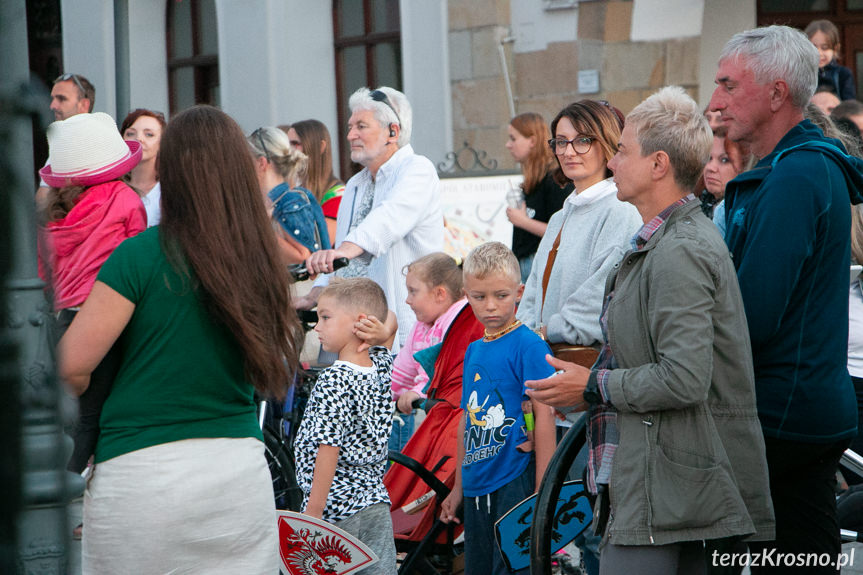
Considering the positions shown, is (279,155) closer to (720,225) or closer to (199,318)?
(720,225)

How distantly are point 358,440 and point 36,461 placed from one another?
277cm

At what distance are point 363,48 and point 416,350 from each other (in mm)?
8509

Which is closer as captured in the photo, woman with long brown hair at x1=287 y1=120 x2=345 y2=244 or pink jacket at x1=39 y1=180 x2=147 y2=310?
pink jacket at x1=39 y1=180 x2=147 y2=310

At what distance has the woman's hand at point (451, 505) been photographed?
4.04 meters

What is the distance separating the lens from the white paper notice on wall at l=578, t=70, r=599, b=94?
32.2ft

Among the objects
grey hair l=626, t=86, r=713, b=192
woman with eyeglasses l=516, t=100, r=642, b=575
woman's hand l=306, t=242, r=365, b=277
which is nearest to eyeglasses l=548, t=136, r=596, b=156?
woman with eyeglasses l=516, t=100, r=642, b=575

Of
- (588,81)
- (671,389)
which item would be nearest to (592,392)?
(671,389)

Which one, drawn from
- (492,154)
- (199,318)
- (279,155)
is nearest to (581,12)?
(492,154)

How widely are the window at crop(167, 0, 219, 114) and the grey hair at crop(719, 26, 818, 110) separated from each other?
11750 mm

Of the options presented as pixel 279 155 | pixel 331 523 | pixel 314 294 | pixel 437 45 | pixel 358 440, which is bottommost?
pixel 331 523

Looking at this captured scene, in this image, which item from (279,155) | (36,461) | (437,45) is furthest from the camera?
(437,45)

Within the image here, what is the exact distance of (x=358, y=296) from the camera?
398cm

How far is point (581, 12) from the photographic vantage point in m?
9.90

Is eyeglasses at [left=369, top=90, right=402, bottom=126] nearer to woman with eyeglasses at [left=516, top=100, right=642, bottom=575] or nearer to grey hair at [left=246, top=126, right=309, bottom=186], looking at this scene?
grey hair at [left=246, top=126, right=309, bottom=186]
